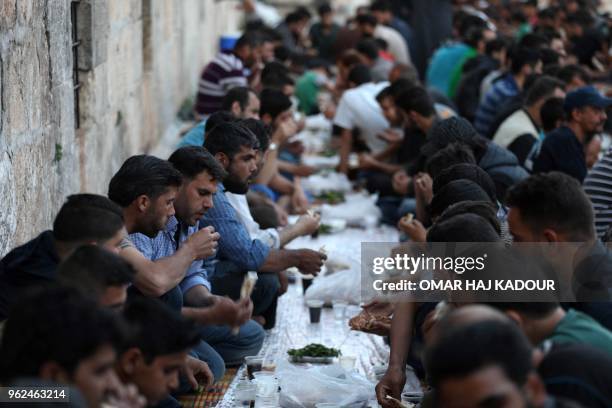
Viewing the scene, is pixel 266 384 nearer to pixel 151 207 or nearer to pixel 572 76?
pixel 151 207

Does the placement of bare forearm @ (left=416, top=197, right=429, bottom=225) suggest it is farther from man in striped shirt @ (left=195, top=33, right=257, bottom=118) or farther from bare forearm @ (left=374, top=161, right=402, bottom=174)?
man in striped shirt @ (left=195, top=33, right=257, bottom=118)

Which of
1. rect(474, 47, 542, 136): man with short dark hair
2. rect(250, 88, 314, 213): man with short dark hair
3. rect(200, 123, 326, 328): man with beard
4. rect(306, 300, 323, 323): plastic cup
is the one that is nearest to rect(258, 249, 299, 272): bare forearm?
rect(200, 123, 326, 328): man with beard

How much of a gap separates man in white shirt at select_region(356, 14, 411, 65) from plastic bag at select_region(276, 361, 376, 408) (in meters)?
11.0

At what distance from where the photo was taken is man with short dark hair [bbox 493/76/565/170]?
29.9 ft

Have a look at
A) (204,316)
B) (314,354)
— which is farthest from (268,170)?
(204,316)

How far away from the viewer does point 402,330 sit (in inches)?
220

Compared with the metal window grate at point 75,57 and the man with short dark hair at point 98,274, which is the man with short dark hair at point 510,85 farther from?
the man with short dark hair at point 98,274

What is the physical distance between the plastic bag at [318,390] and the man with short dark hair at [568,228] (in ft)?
4.44

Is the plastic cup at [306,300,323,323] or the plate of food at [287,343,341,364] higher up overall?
the plate of food at [287,343,341,364]

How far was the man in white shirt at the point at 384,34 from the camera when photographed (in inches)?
643

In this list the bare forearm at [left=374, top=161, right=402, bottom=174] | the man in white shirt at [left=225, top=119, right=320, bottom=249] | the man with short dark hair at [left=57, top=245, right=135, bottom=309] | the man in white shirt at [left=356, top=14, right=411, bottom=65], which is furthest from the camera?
the man in white shirt at [left=356, top=14, right=411, bottom=65]

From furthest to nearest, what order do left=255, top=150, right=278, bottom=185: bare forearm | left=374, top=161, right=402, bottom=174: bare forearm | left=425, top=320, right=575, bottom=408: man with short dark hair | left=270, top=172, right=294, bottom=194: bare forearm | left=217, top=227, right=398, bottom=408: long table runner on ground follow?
left=374, top=161, right=402, bottom=174: bare forearm → left=270, top=172, right=294, bottom=194: bare forearm → left=255, top=150, right=278, bottom=185: bare forearm → left=217, top=227, right=398, bottom=408: long table runner on ground → left=425, top=320, right=575, bottom=408: man with short dark hair

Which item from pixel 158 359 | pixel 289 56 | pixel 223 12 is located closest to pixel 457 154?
pixel 158 359

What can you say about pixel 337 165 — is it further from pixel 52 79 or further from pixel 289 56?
pixel 52 79
